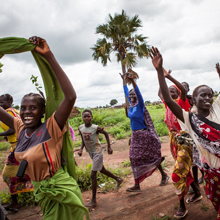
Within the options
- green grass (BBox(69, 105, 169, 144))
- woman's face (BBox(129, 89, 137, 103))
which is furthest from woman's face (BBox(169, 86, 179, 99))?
green grass (BBox(69, 105, 169, 144))

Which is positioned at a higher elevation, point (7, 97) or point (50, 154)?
point (7, 97)

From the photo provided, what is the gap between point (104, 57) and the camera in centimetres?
1410

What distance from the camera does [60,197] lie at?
5.86ft

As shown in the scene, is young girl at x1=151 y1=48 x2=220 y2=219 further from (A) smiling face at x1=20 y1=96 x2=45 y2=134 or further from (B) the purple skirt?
(B) the purple skirt

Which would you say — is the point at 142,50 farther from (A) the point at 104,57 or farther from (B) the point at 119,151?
(B) the point at 119,151

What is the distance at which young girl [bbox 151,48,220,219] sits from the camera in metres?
2.13

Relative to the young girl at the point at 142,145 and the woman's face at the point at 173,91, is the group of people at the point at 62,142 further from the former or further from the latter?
the young girl at the point at 142,145


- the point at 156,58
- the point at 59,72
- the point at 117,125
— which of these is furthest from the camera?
the point at 117,125

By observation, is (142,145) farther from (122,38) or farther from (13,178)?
(122,38)

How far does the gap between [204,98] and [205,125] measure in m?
0.32

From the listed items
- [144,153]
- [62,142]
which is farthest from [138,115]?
[62,142]

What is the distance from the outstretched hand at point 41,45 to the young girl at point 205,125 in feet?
3.46

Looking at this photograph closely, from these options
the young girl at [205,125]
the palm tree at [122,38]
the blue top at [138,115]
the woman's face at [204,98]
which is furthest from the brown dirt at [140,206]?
the palm tree at [122,38]

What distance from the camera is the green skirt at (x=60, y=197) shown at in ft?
5.83
